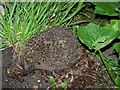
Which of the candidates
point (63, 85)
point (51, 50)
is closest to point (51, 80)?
point (63, 85)

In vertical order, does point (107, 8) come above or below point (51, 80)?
above

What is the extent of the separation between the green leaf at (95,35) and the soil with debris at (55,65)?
212 millimetres

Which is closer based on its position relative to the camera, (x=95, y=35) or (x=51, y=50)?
(x=95, y=35)

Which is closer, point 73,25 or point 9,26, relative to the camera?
point 9,26

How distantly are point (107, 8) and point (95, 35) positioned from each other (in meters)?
0.17

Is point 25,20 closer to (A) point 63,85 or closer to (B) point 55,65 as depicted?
(B) point 55,65

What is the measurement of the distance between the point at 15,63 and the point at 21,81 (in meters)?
→ 0.12

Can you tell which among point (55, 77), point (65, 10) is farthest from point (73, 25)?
point (55, 77)

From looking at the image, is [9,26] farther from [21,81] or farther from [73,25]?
[73,25]

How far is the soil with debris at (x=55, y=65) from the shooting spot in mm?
1695

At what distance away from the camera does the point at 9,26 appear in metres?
1.72

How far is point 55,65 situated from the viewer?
1763mm

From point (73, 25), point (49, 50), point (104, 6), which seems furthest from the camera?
point (73, 25)

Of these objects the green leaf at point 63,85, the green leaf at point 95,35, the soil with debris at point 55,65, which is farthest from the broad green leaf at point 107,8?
the green leaf at point 63,85
